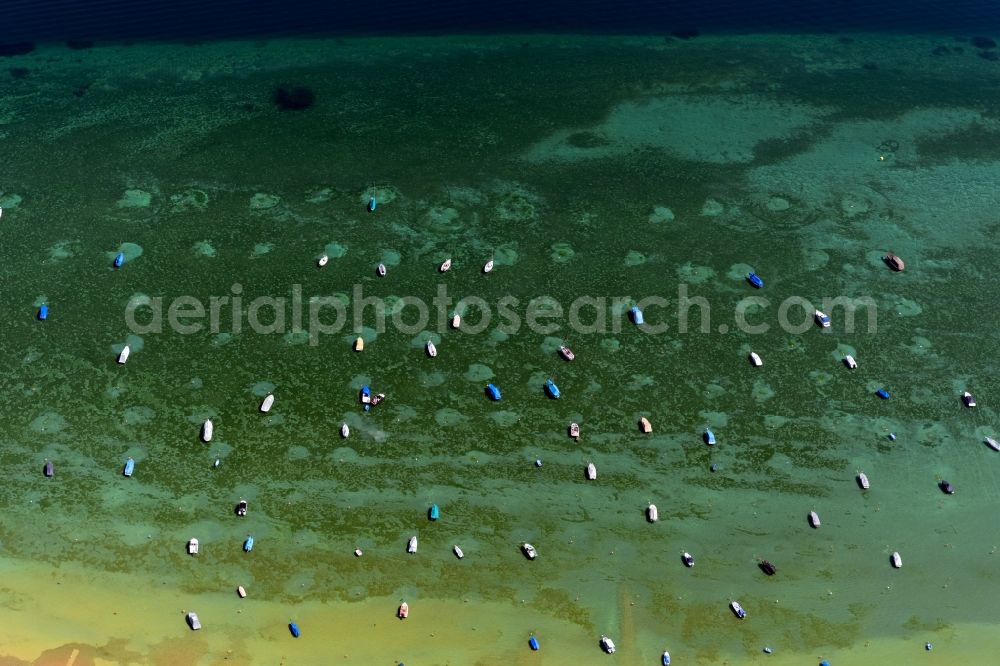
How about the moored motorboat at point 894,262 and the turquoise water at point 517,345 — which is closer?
the turquoise water at point 517,345

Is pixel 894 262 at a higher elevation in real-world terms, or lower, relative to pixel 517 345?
higher

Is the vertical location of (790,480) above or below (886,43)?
below

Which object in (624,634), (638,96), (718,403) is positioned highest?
(638,96)

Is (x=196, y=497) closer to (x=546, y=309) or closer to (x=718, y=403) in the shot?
(x=546, y=309)

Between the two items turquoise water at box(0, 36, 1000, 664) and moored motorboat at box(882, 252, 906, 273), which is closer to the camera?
turquoise water at box(0, 36, 1000, 664)

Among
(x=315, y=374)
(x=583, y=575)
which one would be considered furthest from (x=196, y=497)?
(x=583, y=575)
